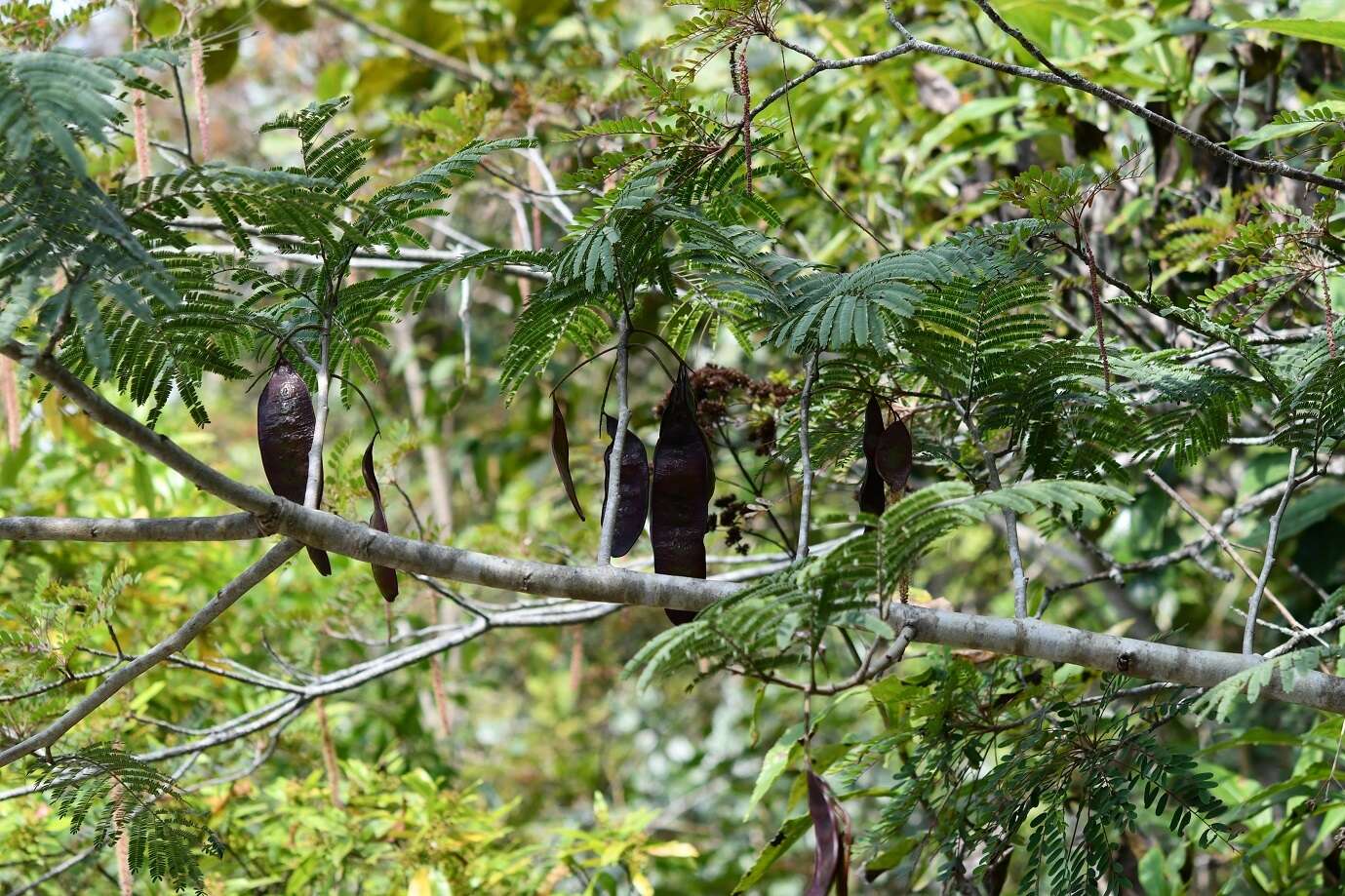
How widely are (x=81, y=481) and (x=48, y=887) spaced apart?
1.15 m

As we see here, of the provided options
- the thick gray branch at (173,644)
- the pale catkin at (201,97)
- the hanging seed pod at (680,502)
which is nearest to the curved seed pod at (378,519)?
the thick gray branch at (173,644)

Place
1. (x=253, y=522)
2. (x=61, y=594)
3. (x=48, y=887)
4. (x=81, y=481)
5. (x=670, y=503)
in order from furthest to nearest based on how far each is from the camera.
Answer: (x=81, y=481), (x=48, y=887), (x=61, y=594), (x=670, y=503), (x=253, y=522)

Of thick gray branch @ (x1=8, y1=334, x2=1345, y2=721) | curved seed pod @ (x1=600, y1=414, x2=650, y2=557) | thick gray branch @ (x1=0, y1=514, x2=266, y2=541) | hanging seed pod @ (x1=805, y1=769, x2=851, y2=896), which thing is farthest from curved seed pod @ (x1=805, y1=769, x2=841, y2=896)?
thick gray branch @ (x1=0, y1=514, x2=266, y2=541)

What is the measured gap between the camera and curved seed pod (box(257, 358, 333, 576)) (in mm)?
1575

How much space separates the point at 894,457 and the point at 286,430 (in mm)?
749

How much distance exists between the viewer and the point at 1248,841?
2480mm

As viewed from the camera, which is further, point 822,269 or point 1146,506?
point 1146,506

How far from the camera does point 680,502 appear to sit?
5.30ft

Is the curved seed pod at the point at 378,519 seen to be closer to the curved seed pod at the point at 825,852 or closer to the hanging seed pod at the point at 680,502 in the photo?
the hanging seed pod at the point at 680,502

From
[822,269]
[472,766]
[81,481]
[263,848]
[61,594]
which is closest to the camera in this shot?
[822,269]

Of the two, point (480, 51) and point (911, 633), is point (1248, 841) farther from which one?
point (480, 51)

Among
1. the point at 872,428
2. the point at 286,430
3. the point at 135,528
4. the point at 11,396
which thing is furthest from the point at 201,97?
the point at 872,428

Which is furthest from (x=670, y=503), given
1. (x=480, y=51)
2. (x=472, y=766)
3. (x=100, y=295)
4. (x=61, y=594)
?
(x=472, y=766)

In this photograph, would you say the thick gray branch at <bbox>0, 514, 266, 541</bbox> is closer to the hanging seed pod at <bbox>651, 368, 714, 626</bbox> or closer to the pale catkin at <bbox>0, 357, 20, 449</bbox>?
the hanging seed pod at <bbox>651, 368, 714, 626</bbox>
